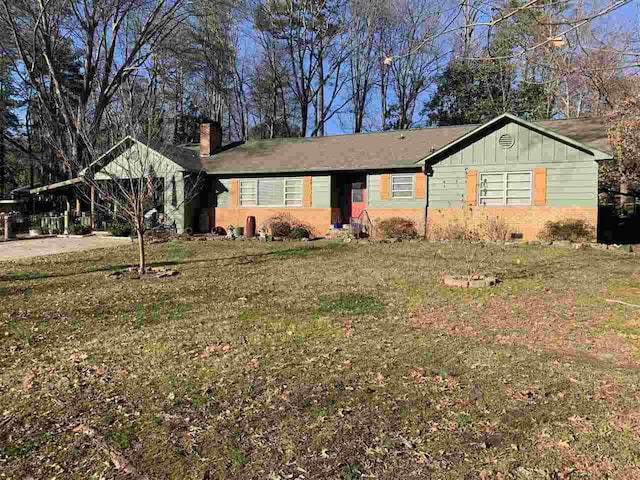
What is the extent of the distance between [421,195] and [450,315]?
11.4 metres

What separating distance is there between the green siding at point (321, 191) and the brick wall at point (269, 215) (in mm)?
239

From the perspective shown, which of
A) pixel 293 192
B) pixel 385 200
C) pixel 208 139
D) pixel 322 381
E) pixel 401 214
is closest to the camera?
pixel 322 381

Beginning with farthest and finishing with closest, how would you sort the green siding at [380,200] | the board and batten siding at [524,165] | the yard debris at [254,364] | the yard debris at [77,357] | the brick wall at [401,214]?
the green siding at [380,200] → the brick wall at [401,214] → the board and batten siding at [524,165] → the yard debris at [77,357] → the yard debris at [254,364]

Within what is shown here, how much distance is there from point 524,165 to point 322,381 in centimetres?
1392

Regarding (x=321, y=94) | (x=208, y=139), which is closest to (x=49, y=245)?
(x=208, y=139)

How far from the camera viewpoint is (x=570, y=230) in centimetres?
1488

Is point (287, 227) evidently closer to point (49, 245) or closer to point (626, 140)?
point (49, 245)

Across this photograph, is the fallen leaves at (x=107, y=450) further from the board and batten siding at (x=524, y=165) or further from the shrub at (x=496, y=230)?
the shrub at (x=496, y=230)

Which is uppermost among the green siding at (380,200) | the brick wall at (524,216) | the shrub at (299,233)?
the green siding at (380,200)

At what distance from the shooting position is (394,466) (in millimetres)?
2988

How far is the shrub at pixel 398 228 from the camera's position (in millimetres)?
17078

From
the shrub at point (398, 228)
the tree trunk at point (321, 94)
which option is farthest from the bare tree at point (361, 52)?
the shrub at point (398, 228)

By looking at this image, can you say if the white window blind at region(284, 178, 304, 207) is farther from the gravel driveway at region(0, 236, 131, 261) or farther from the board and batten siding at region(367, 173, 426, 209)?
the gravel driveway at region(0, 236, 131, 261)

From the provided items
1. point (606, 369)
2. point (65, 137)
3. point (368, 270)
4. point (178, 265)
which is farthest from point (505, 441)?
point (65, 137)
